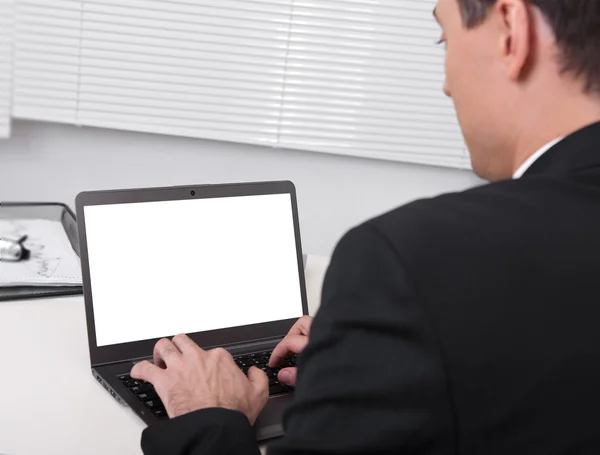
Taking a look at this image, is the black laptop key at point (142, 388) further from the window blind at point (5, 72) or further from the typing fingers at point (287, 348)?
the window blind at point (5, 72)

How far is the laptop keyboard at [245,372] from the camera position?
0.96 metres

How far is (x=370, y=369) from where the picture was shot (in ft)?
1.82

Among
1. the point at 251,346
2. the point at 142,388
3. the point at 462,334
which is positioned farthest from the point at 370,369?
the point at 251,346

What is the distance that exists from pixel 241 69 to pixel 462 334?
64.1 inches

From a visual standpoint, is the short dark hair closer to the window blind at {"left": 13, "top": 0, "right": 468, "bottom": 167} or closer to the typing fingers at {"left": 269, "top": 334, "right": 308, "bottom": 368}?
the typing fingers at {"left": 269, "top": 334, "right": 308, "bottom": 368}

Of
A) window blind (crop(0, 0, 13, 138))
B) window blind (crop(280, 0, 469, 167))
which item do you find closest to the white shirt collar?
window blind (crop(280, 0, 469, 167))

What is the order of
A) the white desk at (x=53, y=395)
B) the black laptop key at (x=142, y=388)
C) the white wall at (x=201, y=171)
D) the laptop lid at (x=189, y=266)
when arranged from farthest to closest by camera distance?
the white wall at (x=201, y=171), the laptop lid at (x=189, y=266), the black laptop key at (x=142, y=388), the white desk at (x=53, y=395)

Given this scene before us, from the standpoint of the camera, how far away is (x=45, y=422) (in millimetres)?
923

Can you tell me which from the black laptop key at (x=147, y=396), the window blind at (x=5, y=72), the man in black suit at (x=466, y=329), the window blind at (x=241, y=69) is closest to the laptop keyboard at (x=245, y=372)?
the black laptop key at (x=147, y=396)

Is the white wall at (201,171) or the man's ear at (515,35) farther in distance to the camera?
the white wall at (201,171)

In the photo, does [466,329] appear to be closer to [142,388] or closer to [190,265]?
[142,388]

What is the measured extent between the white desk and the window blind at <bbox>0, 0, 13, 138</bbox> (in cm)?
86

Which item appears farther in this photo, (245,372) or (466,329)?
(245,372)

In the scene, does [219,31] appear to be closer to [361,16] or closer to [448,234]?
[361,16]
